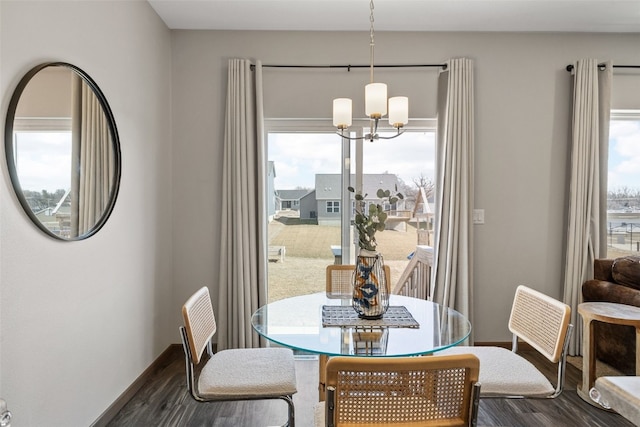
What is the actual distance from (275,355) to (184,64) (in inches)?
98.0

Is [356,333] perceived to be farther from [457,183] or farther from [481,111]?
[481,111]

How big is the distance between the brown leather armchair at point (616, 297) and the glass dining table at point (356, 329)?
1.60 meters

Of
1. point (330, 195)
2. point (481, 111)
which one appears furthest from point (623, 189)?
point (330, 195)

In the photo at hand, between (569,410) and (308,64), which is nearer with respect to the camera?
(569,410)

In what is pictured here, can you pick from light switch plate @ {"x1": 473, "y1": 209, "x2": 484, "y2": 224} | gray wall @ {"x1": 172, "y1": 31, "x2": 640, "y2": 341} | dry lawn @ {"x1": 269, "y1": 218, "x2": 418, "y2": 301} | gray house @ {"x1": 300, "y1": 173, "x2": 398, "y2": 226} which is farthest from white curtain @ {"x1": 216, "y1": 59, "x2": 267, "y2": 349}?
light switch plate @ {"x1": 473, "y1": 209, "x2": 484, "y2": 224}

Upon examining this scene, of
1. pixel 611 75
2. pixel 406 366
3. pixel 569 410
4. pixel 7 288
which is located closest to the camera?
pixel 406 366

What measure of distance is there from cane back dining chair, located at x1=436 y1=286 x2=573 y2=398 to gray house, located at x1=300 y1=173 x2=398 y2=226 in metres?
1.54

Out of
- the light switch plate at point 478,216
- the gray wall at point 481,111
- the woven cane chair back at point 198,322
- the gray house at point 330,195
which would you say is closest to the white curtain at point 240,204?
the gray wall at point 481,111

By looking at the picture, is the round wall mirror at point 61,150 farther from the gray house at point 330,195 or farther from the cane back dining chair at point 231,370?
the gray house at point 330,195

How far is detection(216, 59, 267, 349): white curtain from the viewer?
320 centimetres

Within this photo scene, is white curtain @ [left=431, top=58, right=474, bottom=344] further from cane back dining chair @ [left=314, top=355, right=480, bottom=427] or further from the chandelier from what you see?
cane back dining chair @ [left=314, top=355, right=480, bottom=427]

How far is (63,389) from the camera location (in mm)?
1913

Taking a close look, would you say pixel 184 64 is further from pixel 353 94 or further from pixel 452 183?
pixel 452 183

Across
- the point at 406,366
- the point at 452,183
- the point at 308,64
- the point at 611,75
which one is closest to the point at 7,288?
the point at 406,366
